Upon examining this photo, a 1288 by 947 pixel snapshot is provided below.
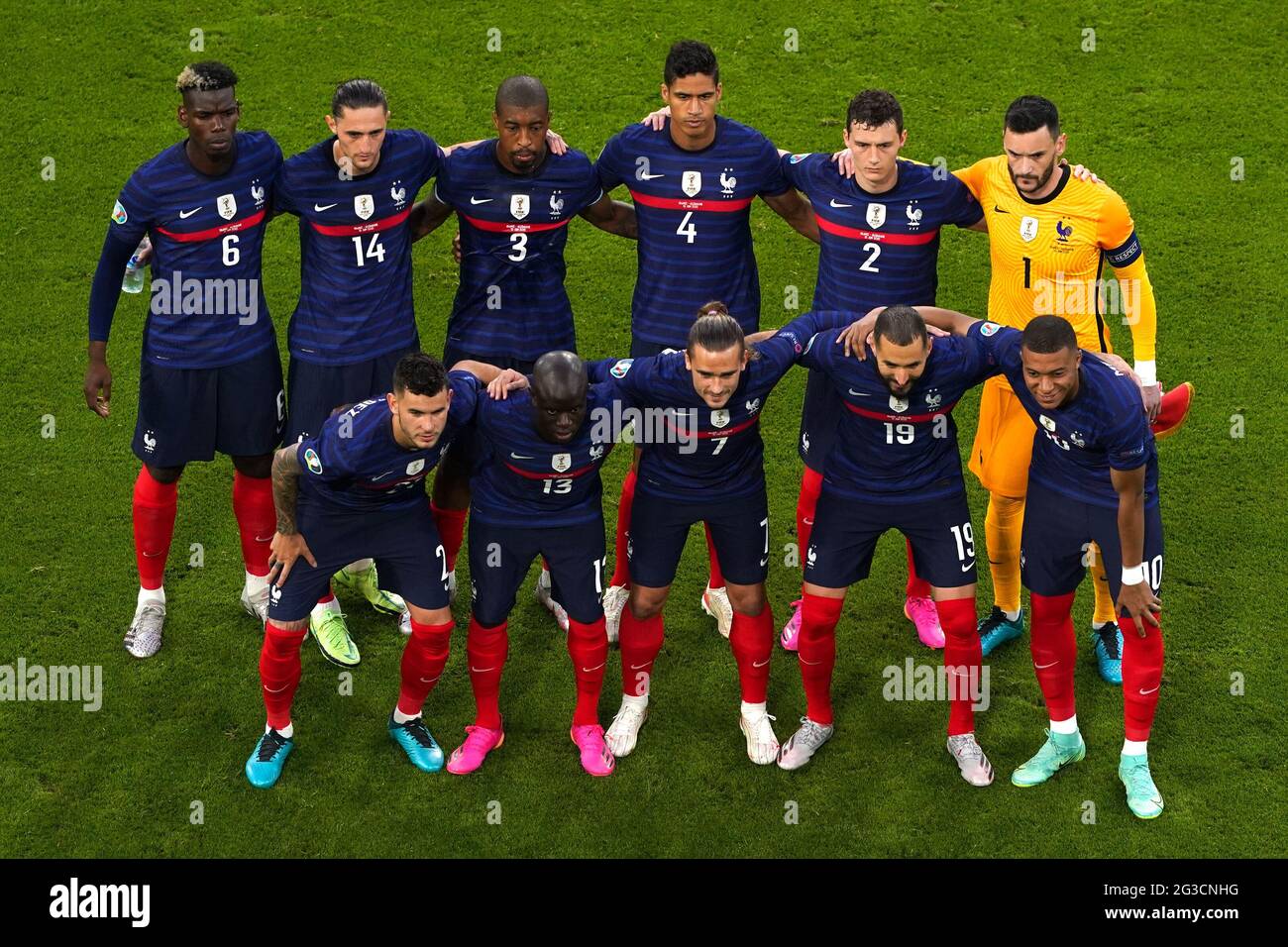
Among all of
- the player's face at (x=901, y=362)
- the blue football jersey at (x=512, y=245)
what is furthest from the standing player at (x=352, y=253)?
the player's face at (x=901, y=362)

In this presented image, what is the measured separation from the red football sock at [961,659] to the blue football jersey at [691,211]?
1957 millimetres

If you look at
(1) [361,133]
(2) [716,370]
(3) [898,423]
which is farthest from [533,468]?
(1) [361,133]

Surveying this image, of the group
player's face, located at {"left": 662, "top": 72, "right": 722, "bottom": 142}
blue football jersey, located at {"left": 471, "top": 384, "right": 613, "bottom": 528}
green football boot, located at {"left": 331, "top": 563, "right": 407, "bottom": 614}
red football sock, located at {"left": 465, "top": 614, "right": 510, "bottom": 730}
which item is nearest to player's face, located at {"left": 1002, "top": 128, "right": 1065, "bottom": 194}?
player's face, located at {"left": 662, "top": 72, "right": 722, "bottom": 142}

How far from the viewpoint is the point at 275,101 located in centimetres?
1463

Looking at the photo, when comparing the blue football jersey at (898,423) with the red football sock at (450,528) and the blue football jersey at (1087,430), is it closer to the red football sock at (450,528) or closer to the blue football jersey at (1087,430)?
the blue football jersey at (1087,430)

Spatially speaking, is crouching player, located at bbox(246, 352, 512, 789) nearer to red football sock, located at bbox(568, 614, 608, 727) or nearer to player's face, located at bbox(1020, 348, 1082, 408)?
red football sock, located at bbox(568, 614, 608, 727)

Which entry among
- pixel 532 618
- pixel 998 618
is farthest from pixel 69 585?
pixel 998 618

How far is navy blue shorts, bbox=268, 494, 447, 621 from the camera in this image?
898cm

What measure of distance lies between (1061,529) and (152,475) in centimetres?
473

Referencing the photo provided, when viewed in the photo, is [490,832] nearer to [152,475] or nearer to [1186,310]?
[152,475]

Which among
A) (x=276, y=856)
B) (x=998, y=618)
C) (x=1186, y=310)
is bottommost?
(x=276, y=856)

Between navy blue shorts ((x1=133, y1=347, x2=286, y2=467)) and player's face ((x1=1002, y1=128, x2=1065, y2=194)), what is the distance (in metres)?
3.93

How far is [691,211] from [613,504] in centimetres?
231

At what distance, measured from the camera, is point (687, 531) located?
30.5 feet
